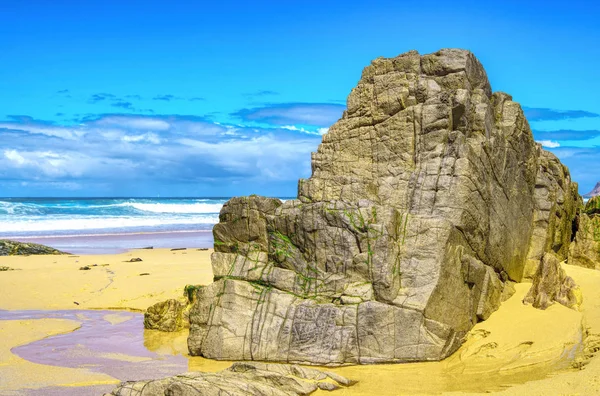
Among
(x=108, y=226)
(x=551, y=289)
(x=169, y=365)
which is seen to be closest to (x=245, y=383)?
(x=169, y=365)

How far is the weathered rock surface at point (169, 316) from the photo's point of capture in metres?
12.5

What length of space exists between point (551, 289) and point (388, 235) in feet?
12.1

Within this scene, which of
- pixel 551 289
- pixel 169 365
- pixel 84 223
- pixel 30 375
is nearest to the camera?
pixel 30 375

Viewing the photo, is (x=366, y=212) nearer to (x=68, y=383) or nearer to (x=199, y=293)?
(x=199, y=293)

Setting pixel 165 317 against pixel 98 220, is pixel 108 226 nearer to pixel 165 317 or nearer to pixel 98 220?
pixel 98 220

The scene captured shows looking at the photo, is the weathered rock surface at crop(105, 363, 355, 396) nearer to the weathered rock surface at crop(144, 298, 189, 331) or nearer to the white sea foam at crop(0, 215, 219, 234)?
the weathered rock surface at crop(144, 298, 189, 331)

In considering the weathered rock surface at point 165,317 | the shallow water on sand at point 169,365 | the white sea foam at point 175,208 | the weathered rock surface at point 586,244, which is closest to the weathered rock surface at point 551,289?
the shallow water on sand at point 169,365

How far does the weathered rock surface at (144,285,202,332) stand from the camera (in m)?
12.5

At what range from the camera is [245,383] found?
7906 mm

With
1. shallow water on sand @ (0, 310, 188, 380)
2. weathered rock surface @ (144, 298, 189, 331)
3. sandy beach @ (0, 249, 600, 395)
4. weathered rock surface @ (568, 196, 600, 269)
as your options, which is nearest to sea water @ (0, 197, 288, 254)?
sandy beach @ (0, 249, 600, 395)

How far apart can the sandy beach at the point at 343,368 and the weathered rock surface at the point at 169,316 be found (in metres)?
0.22

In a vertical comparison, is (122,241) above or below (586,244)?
below

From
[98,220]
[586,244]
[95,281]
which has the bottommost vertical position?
[95,281]

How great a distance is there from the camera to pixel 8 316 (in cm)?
1378
